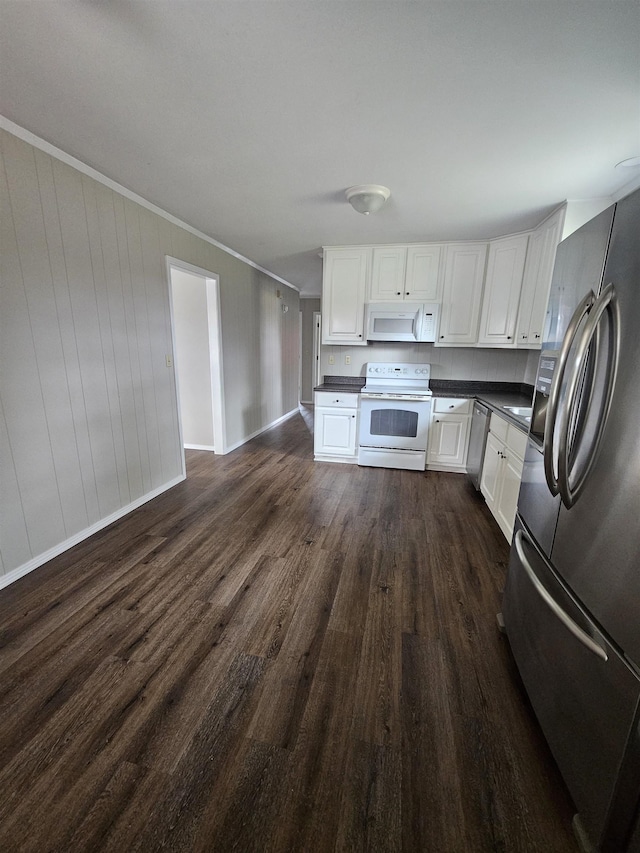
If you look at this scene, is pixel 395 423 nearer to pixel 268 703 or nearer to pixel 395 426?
pixel 395 426

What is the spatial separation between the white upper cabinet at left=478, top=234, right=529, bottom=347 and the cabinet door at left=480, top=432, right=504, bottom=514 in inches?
48.8

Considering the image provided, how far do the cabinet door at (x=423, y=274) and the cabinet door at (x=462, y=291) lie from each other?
85 mm

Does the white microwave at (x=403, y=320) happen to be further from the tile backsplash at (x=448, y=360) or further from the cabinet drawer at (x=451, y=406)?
the cabinet drawer at (x=451, y=406)

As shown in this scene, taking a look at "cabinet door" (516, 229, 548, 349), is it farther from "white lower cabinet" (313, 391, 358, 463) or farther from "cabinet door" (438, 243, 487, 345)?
"white lower cabinet" (313, 391, 358, 463)

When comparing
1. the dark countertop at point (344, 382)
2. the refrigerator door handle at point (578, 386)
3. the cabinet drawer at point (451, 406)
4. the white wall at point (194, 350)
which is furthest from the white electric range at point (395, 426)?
the refrigerator door handle at point (578, 386)

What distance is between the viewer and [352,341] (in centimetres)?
407

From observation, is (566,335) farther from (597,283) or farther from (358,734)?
(358,734)

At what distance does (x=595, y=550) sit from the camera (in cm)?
98

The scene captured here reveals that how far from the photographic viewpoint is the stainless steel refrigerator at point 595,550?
33.9 inches

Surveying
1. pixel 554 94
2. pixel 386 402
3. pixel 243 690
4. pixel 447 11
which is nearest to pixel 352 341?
pixel 386 402

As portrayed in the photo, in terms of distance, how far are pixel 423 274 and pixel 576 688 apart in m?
3.71

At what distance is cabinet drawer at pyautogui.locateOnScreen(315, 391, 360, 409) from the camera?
3922mm

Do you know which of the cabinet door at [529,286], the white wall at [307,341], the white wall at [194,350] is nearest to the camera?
the cabinet door at [529,286]

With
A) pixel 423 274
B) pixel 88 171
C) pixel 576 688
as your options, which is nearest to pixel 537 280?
pixel 423 274
